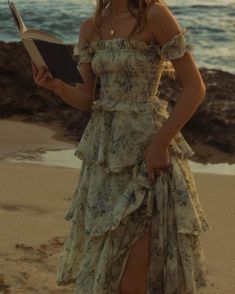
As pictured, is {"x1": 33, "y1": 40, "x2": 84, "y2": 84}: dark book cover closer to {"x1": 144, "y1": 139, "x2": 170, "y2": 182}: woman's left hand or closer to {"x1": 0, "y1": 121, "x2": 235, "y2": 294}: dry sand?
{"x1": 144, "y1": 139, "x2": 170, "y2": 182}: woman's left hand

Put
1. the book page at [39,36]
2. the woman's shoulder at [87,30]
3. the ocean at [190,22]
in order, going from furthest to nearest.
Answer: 1. the ocean at [190,22]
2. the woman's shoulder at [87,30]
3. the book page at [39,36]

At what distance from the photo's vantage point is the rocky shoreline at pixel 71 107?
7516 millimetres

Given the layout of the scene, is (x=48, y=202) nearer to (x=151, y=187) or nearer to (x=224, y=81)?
(x=151, y=187)

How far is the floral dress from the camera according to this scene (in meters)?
2.77

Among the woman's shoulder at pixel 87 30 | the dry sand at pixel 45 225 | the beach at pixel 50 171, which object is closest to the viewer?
the woman's shoulder at pixel 87 30

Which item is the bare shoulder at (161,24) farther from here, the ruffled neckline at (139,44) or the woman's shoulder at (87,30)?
the woman's shoulder at (87,30)

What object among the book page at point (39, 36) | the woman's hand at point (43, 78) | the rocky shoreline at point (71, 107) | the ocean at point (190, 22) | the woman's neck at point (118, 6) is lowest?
the ocean at point (190, 22)

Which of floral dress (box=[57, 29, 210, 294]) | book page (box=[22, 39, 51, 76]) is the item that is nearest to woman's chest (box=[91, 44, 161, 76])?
floral dress (box=[57, 29, 210, 294])

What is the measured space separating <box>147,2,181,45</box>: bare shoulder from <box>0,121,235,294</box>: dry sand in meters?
1.64

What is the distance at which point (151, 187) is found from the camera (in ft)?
9.11

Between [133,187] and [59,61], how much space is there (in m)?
0.53

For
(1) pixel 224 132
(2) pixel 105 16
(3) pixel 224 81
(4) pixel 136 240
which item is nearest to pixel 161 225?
(4) pixel 136 240

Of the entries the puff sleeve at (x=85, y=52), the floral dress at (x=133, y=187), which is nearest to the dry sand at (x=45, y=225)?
the floral dress at (x=133, y=187)

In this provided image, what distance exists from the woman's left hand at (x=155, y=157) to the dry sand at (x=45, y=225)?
1305 millimetres
